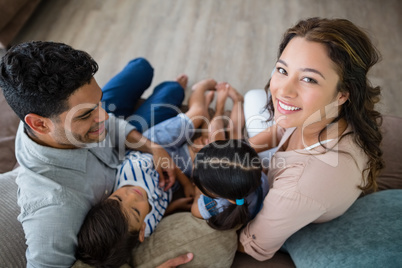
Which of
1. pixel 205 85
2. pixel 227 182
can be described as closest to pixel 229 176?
pixel 227 182

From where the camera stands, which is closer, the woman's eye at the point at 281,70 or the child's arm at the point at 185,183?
the woman's eye at the point at 281,70

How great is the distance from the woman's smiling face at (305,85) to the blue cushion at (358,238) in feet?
1.39

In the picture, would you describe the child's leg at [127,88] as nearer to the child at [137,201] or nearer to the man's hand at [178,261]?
the child at [137,201]

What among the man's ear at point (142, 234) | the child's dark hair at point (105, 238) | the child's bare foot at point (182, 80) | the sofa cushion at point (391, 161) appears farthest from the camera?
the child's bare foot at point (182, 80)

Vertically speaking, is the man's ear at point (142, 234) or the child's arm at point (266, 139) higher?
the child's arm at point (266, 139)

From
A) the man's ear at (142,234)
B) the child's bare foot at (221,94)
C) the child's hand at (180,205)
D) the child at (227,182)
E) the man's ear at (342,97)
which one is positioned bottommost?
the child's hand at (180,205)

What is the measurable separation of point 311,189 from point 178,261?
1.78 ft

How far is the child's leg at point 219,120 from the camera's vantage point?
160 cm

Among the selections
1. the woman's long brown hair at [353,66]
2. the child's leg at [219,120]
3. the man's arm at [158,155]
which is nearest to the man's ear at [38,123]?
the man's arm at [158,155]

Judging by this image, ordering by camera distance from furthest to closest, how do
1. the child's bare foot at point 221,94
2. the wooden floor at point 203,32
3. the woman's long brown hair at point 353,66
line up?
1. the wooden floor at point 203,32
2. the child's bare foot at point 221,94
3. the woman's long brown hair at point 353,66

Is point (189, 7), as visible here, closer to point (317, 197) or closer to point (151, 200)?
point (151, 200)

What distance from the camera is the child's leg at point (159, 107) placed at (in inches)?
65.2

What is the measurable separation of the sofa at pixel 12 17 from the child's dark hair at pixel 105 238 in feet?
5.90

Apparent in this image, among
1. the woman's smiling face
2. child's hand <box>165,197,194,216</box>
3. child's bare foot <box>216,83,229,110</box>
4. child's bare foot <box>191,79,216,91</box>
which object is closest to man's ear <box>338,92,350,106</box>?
the woman's smiling face
